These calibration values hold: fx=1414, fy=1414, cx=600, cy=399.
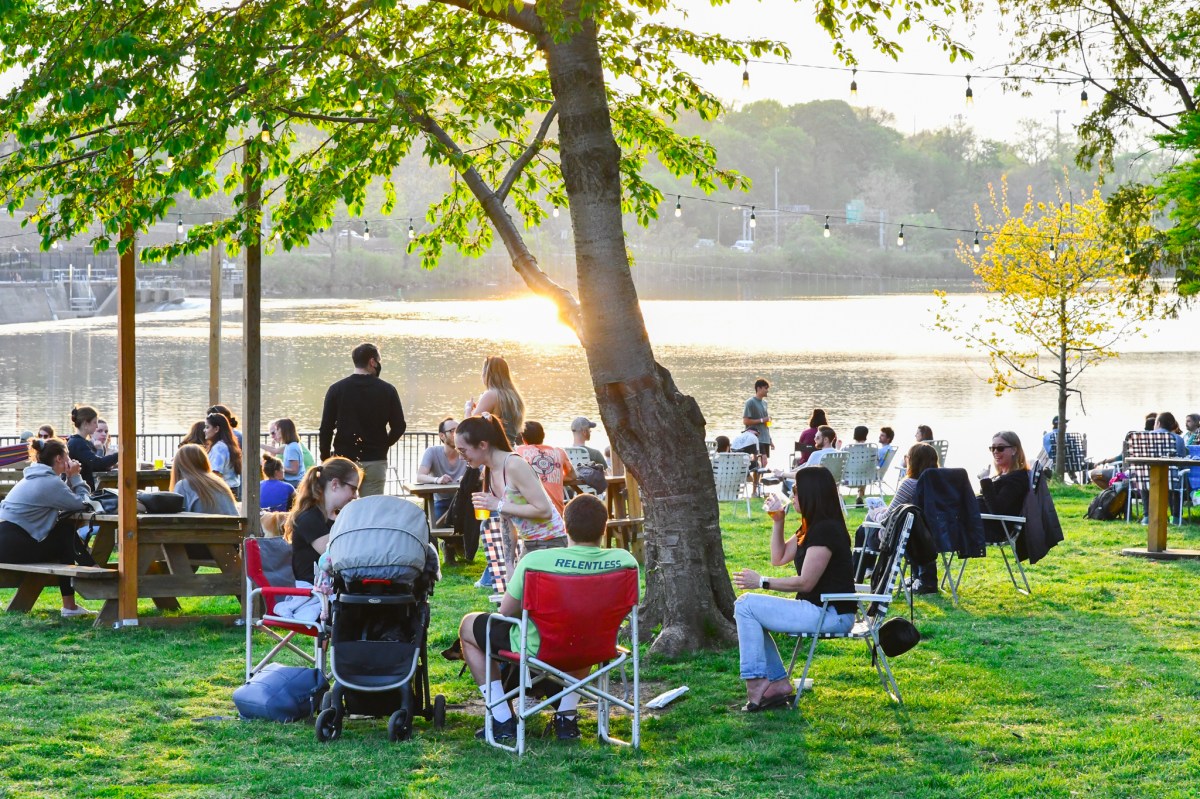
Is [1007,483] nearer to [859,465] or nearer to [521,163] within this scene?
[521,163]

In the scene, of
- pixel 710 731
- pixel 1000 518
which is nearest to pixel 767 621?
pixel 710 731

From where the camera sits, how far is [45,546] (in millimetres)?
8477

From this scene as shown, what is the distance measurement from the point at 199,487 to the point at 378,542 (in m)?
3.60

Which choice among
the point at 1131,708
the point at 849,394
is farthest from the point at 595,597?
the point at 849,394

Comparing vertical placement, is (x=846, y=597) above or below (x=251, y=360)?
below

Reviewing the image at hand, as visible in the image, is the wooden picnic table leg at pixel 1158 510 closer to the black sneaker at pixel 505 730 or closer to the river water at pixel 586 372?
the black sneaker at pixel 505 730

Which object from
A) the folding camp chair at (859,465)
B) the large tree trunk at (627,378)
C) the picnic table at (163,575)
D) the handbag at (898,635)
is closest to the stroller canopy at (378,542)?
the large tree trunk at (627,378)

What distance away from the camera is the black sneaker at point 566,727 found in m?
5.58

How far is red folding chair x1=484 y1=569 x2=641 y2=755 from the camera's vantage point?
5.28 metres

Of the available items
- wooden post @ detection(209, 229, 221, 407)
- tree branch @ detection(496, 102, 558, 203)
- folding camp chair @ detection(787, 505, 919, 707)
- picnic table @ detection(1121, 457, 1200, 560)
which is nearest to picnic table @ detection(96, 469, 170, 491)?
wooden post @ detection(209, 229, 221, 407)

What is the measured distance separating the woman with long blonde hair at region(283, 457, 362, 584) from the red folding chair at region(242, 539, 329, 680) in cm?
19

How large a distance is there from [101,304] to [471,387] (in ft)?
198

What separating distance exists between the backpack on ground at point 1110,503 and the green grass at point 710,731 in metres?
5.63

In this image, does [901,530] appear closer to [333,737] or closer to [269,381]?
[333,737]
